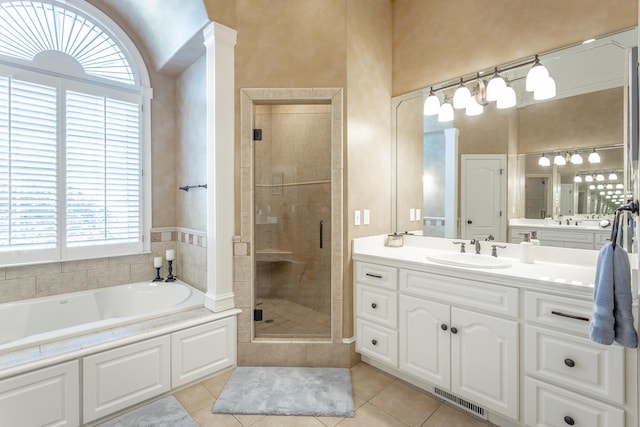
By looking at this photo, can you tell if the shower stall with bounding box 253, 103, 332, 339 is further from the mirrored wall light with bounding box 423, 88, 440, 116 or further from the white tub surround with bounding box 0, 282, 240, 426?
the mirrored wall light with bounding box 423, 88, 440, 116

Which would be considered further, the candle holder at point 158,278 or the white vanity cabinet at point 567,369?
the candle holder at point 158,278

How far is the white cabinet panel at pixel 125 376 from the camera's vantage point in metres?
1.80

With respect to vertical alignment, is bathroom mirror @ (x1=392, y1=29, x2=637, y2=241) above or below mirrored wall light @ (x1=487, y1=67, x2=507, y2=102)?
below

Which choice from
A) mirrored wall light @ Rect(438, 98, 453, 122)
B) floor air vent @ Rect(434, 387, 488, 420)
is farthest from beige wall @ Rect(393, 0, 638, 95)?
floor air vent @ Rect(434, 387, 488, 420)

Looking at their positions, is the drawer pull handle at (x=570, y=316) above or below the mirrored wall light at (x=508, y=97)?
below

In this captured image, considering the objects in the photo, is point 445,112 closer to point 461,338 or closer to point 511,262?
point 511,262

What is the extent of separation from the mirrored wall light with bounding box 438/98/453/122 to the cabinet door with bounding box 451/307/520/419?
5.01ft

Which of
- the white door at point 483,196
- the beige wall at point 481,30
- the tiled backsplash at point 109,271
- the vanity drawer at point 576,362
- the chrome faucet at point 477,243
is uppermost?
the beige wall at point 481,30

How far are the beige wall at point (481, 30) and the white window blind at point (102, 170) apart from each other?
8.57 ft

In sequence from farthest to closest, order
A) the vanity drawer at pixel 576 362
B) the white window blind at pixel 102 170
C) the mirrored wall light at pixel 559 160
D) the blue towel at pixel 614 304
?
the white window blind at pixel 102 170, the mirrored wall light at pixel 559 160, the vanity drawer at pixel 576 362, the blue towel at pixel 614 304

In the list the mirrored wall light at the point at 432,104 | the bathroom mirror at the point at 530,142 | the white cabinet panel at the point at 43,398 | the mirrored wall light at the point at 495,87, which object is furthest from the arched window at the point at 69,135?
the mirrored wall light at the point at 495,87

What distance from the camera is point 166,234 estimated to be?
3281 millimetres

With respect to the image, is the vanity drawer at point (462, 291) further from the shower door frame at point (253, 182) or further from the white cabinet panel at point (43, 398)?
the white cabinet panel at point (43, 398)

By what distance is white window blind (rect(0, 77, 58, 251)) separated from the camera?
2.37 meters
